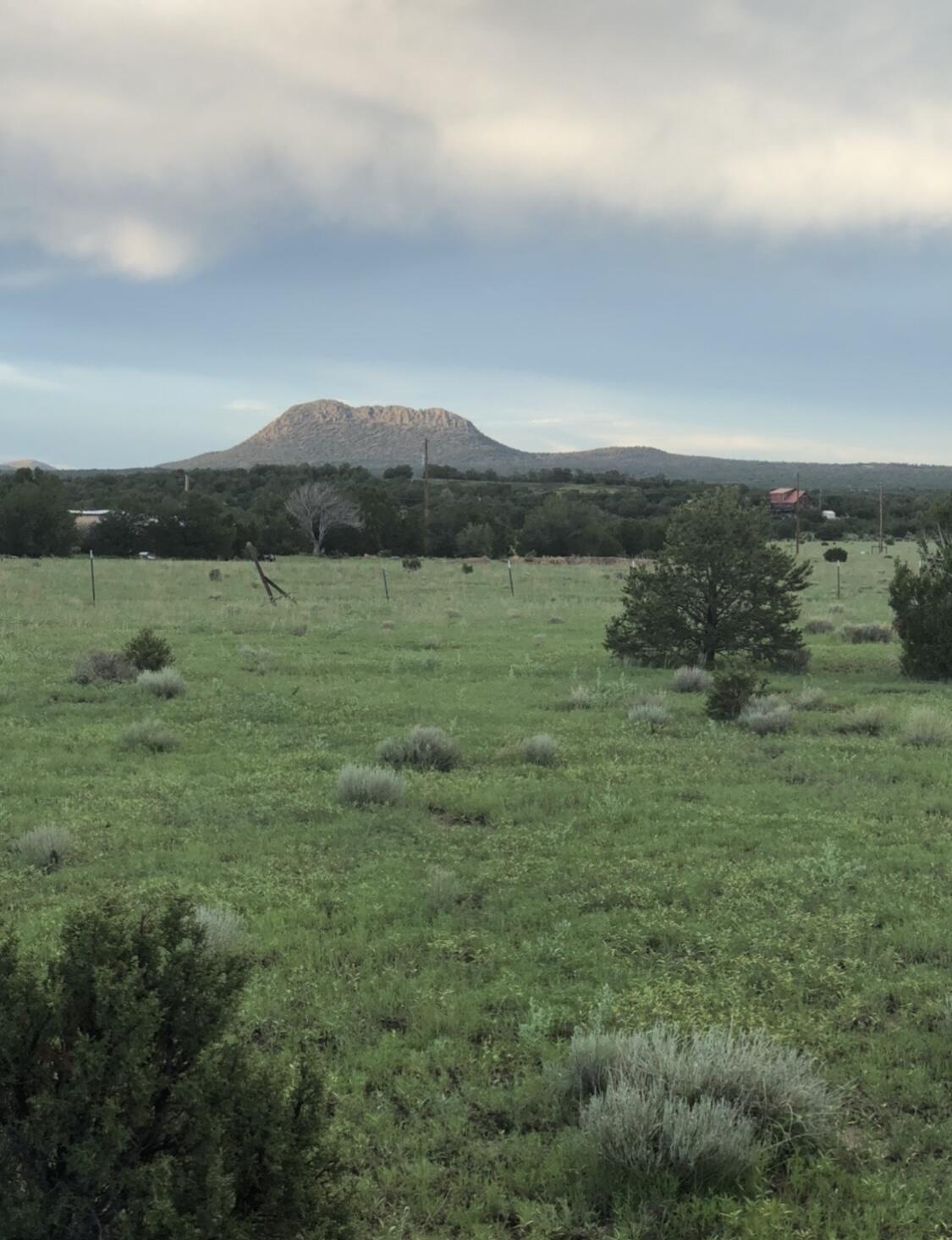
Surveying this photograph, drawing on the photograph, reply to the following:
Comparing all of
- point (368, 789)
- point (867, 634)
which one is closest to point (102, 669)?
point (368, 789)

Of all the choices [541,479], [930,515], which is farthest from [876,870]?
[541,479]

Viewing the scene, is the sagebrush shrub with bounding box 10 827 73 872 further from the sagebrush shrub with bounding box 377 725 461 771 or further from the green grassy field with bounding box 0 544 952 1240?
the sagebrush shrub with bounding box 377 725 461 771

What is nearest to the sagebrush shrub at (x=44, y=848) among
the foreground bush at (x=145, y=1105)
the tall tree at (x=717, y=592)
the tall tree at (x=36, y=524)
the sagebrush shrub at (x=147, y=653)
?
the foreground bush at (x=145, y=1105)

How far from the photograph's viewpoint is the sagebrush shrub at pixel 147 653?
1459 cm

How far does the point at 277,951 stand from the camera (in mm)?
4992

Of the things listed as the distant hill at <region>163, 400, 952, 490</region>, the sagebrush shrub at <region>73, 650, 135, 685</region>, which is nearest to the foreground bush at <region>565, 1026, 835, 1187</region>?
the sagebrush shrub at <region>73, 650, 135, 685</region>

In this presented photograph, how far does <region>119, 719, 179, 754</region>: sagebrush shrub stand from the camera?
985 cm

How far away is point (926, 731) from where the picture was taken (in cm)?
1009

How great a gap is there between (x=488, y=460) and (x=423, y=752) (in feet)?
552

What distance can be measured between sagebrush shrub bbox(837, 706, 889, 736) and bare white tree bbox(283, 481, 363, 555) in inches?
2056

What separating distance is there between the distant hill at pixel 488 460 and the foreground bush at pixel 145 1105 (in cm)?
14476

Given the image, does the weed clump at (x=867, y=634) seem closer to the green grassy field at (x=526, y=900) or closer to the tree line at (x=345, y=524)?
the green grassy field at (x=526, y=900)

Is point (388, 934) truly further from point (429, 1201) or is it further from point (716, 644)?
point (716, 644)

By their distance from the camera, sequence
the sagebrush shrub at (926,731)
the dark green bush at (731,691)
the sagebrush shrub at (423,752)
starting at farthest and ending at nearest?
the dark green bush at (731,691), the sagebrush shrub at (926,731), the sagebrush shrub at (423,752)
